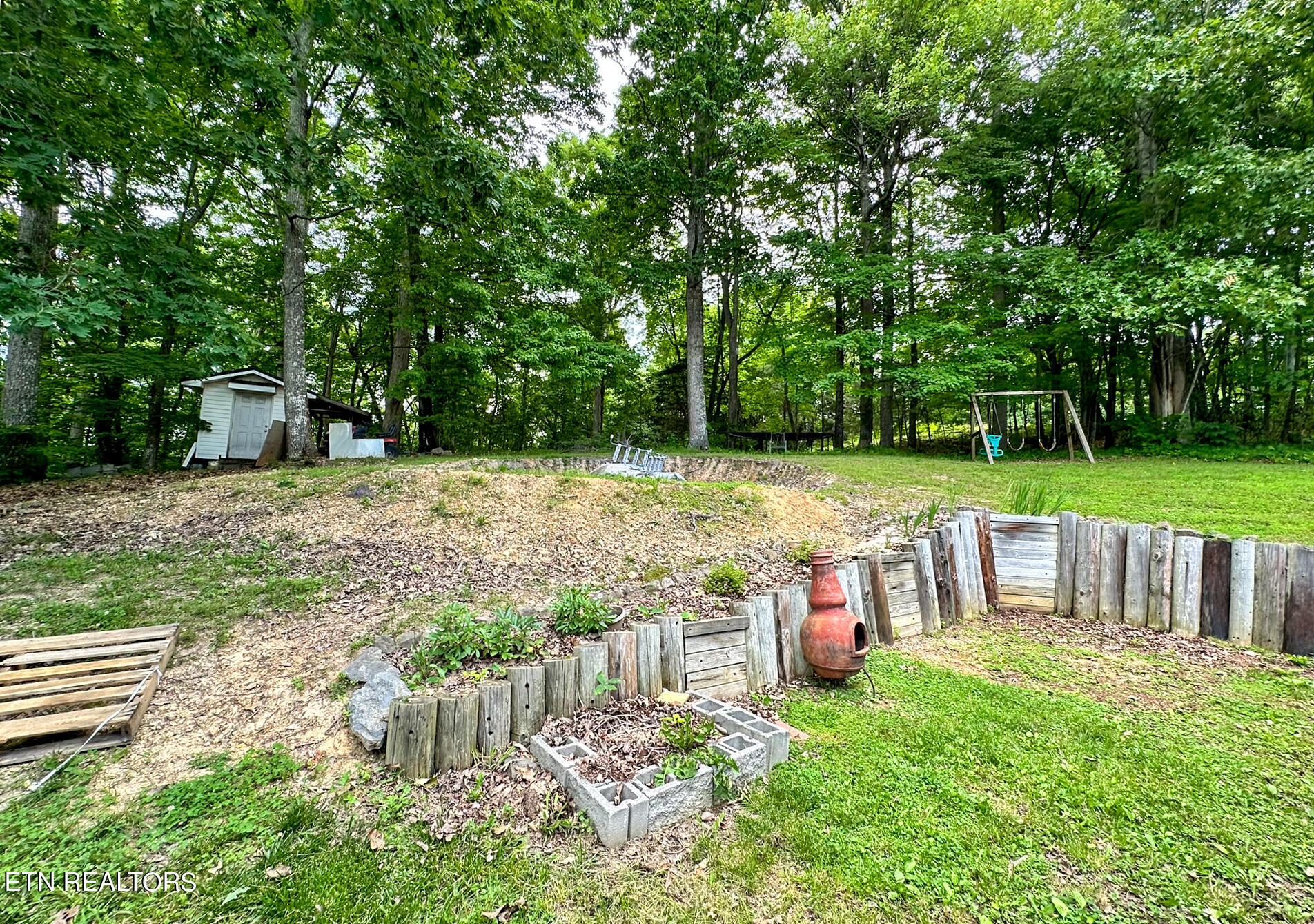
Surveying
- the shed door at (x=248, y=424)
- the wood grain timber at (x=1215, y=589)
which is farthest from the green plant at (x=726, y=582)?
the shed door at (x=248, y=424)

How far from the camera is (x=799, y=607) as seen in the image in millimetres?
3125

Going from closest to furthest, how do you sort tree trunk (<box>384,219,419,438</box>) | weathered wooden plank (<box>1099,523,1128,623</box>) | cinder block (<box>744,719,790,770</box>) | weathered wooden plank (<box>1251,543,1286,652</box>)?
cinder block (<box>744,719,790,770</box>)
weathered wooden plank (<box>1251,543,1286,652</box>)
weathered wooden plank (<box>1099,523,1128,623</box>)
tree trunk (<box>384,219,419,438</box>)

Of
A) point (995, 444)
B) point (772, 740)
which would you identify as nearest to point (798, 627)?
point (772, 740)

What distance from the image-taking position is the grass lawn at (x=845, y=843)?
1574mm

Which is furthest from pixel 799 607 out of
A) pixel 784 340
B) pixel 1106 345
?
pixel 1106 345

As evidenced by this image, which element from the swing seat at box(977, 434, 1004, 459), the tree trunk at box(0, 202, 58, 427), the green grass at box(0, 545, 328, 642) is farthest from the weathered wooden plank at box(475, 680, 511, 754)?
the swing seat at box(977, 434, 1004, 459)

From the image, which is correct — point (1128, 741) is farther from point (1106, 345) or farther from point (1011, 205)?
point (1011, 205)

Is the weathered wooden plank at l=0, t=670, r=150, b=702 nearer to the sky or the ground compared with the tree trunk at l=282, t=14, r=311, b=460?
nearer to the ground

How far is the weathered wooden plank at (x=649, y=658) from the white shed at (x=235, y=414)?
12279 mm

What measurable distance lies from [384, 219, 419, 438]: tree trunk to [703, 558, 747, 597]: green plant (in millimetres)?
9339

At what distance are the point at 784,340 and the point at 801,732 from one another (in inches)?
552

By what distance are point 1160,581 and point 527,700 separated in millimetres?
4424

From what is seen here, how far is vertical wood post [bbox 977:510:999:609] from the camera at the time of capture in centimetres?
411

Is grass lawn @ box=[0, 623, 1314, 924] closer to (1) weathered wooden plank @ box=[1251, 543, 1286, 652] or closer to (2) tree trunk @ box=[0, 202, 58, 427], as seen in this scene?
(1) weathered wooden plank @ box=[1251, 543, 1286, 652]
